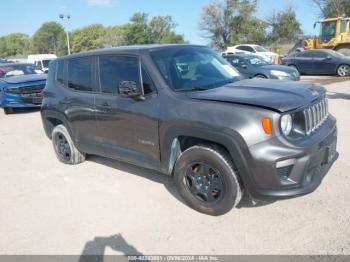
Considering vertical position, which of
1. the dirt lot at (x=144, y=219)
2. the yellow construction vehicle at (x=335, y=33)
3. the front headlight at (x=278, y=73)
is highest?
the yellow construction vehicle at (x=335, y=33)

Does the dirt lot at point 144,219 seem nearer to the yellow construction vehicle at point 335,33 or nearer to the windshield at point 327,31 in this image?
the yellow construction vehicle at point 335,33

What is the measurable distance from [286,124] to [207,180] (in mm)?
1025

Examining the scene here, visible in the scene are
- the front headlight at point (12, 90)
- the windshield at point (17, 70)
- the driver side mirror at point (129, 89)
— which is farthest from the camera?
the windshield at point (17, 70)

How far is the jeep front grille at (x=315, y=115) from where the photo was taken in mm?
3703

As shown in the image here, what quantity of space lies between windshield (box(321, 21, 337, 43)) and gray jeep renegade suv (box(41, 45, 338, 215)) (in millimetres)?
21544

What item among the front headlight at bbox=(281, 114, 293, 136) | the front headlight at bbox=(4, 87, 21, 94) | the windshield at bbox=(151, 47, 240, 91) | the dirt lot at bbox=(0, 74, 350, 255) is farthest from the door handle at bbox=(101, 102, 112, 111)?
the front headlight at bbox=(4, 87, 21, 94)

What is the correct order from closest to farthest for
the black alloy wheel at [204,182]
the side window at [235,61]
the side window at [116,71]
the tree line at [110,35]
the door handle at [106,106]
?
the black alloy wheel at [204,182] → the side window at [116,71] → the door handle at [106,106] → the side window at [235,61] → the tree line at [110,35]

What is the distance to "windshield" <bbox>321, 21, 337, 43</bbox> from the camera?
23.7 metres

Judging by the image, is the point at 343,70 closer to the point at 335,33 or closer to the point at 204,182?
the point at 335,33

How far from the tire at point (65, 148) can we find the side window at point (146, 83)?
2.09 metres

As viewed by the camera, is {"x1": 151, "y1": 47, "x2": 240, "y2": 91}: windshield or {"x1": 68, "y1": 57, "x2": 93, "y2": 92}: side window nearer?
{"x1": 151, "y1": 47, "x2": 240, "y2": 91}: windshield

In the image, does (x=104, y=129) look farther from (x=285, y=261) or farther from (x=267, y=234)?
(x=285, y=261)

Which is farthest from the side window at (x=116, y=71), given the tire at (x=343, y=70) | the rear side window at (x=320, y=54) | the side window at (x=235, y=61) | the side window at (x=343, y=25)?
the side window at (x=343, y=25)

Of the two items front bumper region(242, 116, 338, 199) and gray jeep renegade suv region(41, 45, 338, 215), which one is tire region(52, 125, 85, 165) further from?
front bumper region(242, 116, 338, 199)
